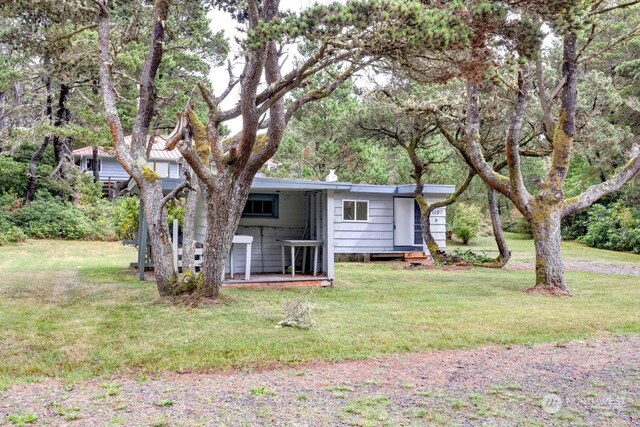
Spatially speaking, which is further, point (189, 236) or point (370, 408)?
point (189, 236)

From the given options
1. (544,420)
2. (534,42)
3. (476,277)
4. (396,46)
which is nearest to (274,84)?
(396,46)

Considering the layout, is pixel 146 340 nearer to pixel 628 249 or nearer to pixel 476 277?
pixel 476 277

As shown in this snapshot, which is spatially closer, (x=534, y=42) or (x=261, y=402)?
(x=261, y=402)

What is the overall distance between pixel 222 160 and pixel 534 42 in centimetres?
406

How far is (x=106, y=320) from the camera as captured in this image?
244 inches

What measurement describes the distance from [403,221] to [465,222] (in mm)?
8424

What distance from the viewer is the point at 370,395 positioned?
379 centimetres

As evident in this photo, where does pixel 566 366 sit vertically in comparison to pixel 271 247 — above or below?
below

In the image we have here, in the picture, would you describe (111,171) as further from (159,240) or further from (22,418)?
(22,418)

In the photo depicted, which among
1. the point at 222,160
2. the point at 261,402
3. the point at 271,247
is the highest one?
the point at 222,160

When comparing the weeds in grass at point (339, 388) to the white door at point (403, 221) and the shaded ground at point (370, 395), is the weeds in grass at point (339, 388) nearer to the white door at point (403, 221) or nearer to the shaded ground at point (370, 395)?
the shaded ground at point (370, 395)

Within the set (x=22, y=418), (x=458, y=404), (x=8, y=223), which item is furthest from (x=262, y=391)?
(x=8, y=223)

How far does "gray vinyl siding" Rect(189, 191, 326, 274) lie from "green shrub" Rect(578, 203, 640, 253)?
45.5 feet

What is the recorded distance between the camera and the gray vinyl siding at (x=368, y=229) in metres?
15.5
